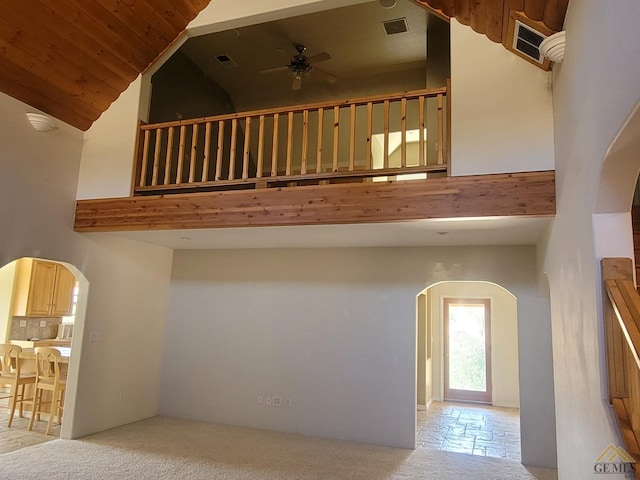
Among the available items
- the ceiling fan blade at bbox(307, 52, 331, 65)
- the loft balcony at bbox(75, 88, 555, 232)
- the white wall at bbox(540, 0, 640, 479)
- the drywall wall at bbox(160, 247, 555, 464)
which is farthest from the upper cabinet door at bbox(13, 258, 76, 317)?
the white wall at bbox(540, 0, 640, 479)

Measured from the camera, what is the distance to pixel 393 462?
456 centimetres

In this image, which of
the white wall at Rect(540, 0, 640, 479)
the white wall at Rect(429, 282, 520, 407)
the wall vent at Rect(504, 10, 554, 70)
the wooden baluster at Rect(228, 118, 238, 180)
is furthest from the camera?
the white wall at Rect(429, 282, 520, 407)

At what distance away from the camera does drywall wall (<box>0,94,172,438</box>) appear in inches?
175

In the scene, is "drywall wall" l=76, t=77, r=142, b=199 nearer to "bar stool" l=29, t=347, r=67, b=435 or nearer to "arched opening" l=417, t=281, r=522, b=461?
"bar stool" l=29, t=347, r=67, b=435

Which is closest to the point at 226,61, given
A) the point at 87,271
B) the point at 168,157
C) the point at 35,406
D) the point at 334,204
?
the point at 168,157

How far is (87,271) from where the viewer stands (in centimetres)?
514

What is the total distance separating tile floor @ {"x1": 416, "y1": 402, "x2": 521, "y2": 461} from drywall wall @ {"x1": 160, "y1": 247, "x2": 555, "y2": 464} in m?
0.54

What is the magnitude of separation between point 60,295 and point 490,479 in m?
7.84

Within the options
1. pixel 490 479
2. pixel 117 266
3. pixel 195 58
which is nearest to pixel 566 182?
pixel 490 479

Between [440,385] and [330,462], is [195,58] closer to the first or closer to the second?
[330,462]

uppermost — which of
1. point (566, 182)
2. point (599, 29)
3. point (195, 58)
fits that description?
point (195, 58)

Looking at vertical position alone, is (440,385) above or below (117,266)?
below

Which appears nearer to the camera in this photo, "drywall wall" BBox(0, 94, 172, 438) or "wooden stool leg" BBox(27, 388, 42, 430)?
"drywall wall" BBox(0, 94, 172, 438)

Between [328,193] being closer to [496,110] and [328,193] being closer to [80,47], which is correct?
[496,110]
